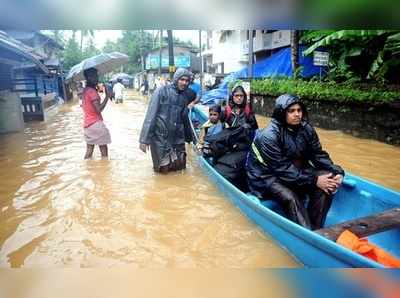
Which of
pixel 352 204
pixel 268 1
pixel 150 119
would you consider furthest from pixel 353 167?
pixel 268 1

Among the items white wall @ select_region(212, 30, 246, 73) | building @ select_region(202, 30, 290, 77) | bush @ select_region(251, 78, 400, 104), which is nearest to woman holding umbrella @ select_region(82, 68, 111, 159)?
bush @ select_region(251, 78, 400, 104)

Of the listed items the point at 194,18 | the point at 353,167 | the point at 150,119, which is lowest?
the point at 353,167

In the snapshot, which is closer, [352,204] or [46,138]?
[352,204]

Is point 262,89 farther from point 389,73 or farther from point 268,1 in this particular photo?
point 268,1

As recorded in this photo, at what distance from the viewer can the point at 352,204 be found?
→ 412cm

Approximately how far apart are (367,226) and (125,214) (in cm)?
303

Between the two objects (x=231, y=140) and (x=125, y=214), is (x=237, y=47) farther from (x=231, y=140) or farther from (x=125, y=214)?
(x=125, y=214)

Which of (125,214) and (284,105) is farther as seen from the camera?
(125,214)

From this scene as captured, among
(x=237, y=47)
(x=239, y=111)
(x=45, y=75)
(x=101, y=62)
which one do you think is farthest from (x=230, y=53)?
(x=239, y=111)

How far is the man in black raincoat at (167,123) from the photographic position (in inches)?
226

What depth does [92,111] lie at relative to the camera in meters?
6.51

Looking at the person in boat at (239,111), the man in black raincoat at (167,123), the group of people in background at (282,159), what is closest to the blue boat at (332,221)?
the group of people in background at (282,159)

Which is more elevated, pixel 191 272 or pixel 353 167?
pixel 191 272

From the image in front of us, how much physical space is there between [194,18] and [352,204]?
3812 millimetres
